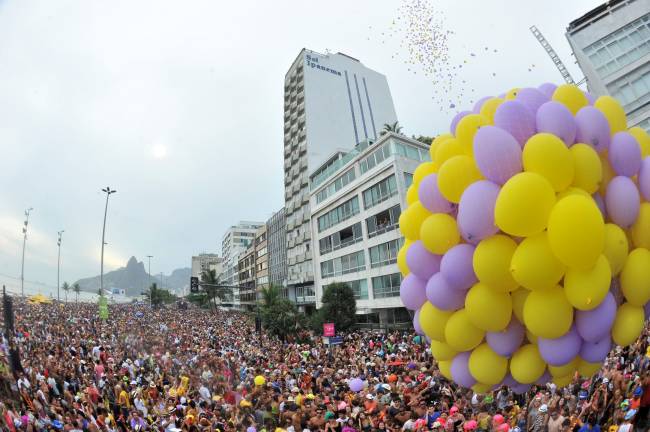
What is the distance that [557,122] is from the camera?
4.18 m

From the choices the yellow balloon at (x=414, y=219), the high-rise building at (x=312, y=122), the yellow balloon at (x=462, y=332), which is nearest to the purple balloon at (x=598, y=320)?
the yellow balloon at (x=462, y=332)

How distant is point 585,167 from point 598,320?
151 cm

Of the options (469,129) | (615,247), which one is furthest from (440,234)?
(615,247)

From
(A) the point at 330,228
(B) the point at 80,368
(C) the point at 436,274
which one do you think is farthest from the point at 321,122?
(C) the point at 436,274

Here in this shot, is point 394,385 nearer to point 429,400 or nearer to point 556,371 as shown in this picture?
point 429,400

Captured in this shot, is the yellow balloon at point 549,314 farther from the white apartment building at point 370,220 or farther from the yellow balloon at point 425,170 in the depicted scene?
the white apartment building at point 370,220

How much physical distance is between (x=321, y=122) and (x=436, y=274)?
5167cm

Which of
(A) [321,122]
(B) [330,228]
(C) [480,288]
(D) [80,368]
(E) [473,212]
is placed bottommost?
(D) [80,368]

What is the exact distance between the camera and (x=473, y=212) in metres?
4.12

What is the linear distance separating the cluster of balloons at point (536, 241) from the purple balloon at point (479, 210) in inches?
0.4

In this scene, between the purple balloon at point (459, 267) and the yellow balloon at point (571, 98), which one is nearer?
the purple balloon at point (459, 267)

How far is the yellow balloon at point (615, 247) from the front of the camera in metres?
4.06

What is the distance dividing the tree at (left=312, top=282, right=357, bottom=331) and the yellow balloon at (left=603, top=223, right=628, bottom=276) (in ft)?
92.6

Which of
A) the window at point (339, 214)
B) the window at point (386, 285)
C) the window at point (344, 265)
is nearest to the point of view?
the window at point (386, 285)
